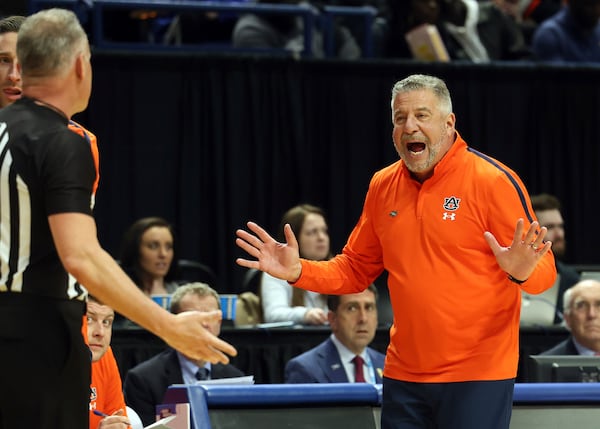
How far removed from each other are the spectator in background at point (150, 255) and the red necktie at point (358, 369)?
1554 mm

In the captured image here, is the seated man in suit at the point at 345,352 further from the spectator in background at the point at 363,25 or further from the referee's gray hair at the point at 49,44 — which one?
the referee's gray hair at the point at 49,44

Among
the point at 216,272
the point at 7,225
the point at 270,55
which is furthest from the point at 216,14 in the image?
the point at 7,225

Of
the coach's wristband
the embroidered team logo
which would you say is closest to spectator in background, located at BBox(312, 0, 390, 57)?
the embroidered team logo

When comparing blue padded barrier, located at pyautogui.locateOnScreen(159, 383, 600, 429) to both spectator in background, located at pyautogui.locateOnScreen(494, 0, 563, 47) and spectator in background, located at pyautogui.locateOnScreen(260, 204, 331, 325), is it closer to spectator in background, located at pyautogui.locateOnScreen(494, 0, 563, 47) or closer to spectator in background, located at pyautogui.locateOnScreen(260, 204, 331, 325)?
spectator in background, located at pyautogui.locateOnScreen(260, 204, 331, 325)

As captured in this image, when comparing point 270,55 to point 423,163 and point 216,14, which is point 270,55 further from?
point 423,163

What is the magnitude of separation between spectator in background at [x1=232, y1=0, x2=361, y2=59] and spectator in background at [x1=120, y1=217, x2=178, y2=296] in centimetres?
182

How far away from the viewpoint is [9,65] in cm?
398

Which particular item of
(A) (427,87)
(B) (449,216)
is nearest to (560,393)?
(B) (449,216)

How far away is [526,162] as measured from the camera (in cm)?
872

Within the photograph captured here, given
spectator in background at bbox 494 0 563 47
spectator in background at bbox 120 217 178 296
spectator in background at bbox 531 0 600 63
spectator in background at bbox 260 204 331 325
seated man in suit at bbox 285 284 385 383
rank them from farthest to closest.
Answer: spectator in background at bbox 494 0 563 47 → spectator in background at bbox 531 0 600 63 → spectator in background at bbox 120 217 178 296 → spectator in background at bbox 260 204 331 325 → seated man in suit at bbox 285 284 385 383

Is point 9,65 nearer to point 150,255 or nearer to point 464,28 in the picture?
point 150,255

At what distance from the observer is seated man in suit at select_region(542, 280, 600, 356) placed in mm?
6324

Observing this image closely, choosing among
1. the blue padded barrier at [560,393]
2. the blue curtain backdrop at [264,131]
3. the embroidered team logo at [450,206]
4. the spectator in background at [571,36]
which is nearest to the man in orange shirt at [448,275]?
the embroidered team logo at [450,206]

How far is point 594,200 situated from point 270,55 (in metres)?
2.70
